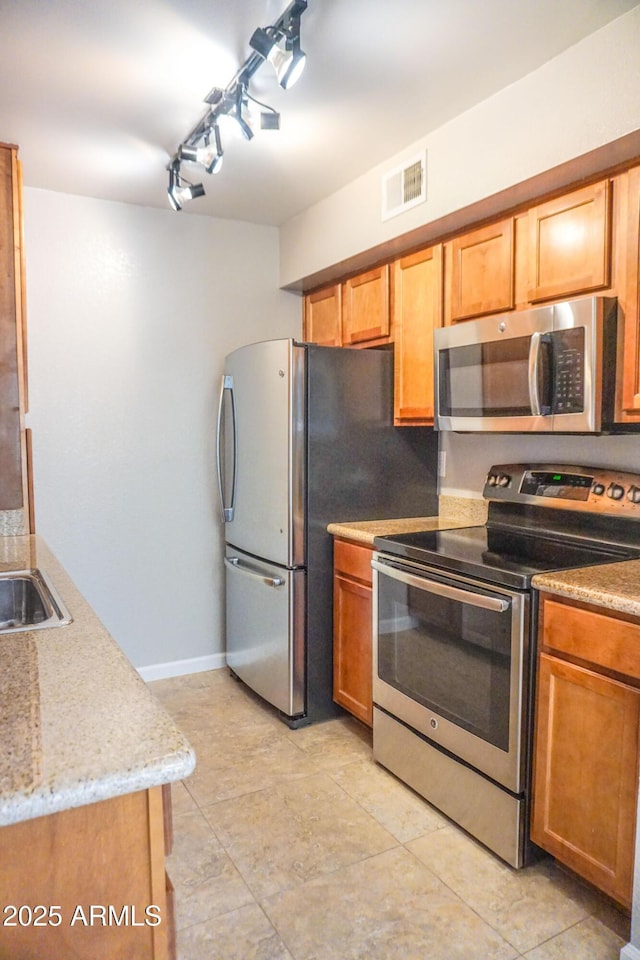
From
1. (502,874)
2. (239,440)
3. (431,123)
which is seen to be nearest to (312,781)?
(502,874)

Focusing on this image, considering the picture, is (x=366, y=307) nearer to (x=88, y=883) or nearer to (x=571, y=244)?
(x=571, y=244)

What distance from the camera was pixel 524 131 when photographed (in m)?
1.96

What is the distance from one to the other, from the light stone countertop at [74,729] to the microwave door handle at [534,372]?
4.89 ft

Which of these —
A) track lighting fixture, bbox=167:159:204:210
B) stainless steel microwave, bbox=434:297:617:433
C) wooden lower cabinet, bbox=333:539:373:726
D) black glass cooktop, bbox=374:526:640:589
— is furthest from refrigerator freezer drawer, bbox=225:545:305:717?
track lighting fixture, bbox=167:159:204:210

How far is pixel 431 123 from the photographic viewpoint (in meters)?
2.25

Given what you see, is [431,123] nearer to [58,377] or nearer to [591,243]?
→ [591,243]

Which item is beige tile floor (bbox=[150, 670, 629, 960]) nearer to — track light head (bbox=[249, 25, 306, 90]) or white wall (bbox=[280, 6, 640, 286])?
white wall (bbox=[280, 6, 640, 286])

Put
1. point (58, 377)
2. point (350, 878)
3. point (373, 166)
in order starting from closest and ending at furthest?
point (350, 878) → point (373, 166) → point (58, 377)

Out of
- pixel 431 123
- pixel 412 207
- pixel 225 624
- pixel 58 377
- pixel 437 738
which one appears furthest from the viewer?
pixel 225 624

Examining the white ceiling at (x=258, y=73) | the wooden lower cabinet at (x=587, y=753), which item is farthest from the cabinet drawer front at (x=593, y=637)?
the white ceiling at (x=258, y=73)

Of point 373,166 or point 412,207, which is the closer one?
point 412,207

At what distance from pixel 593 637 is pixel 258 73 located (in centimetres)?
187

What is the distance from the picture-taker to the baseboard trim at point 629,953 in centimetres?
148

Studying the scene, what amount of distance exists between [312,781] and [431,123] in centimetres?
244
